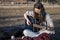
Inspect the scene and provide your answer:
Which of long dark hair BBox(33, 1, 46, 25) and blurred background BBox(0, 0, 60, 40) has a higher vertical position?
long dark hair BBox(33, 1, 46, 25)

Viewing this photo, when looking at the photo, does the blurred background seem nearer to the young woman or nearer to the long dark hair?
the young woman

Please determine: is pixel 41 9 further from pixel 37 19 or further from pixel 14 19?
pixel 14 19

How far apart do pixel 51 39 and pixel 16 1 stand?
1786 cm

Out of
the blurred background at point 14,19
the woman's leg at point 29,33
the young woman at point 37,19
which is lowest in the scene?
the blurred background at point 14,19

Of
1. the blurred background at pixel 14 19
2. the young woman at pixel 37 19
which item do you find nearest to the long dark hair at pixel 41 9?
the young woman at pixel 37 19

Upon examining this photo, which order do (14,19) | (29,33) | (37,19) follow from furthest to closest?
(14,19), (37,19), (29,33)

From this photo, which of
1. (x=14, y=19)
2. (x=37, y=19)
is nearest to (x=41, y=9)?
(x=37, y=19)

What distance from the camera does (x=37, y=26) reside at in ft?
19.9

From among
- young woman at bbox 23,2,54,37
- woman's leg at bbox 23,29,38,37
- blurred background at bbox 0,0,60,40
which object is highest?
young woman at bbox 23,2,54,37

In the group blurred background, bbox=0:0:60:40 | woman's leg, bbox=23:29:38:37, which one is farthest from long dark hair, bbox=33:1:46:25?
blurred background, bbox=0:0:60:40

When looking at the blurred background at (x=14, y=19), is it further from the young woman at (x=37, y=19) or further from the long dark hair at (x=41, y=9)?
the long dark hair at (x=41, y=9)

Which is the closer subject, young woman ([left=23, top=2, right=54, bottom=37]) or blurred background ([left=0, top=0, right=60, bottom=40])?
young woman ([left=23, top=2, right=54, bottom=37])

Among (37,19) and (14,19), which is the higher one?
(37,19)

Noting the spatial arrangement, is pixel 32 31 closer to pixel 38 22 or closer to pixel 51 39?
pixel 38 22
